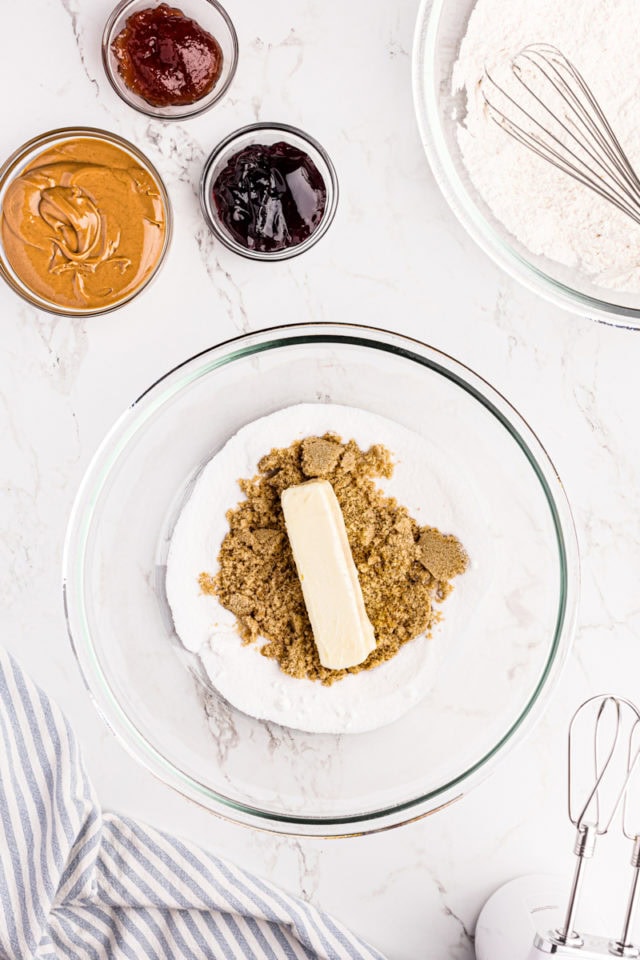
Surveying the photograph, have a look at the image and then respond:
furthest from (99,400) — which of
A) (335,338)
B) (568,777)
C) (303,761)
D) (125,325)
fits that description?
(568,777)

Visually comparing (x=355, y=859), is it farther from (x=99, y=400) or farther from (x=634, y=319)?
(x=634, y=319)

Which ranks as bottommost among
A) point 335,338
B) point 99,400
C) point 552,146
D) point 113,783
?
point 113,783

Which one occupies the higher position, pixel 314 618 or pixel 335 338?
pixel 335 338

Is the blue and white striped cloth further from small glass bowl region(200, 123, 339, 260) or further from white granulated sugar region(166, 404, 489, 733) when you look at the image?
small glass bowl region(200, 123, 339, 260)

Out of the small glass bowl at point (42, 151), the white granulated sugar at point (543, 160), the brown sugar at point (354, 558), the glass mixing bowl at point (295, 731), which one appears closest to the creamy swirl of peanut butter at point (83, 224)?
the small glass bowl at point (42, 151)

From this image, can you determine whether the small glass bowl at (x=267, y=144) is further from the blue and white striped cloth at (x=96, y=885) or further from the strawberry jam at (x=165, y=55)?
the blue and white striped cloth at (x=96, y=885)

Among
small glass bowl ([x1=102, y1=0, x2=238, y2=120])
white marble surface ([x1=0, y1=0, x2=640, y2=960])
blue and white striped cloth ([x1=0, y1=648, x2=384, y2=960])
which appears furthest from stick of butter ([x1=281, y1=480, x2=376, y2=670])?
small glass bowl ([x1=102, y1=0, x2=238, y2=120])
